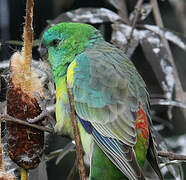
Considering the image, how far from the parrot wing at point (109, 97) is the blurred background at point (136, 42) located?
184 mm

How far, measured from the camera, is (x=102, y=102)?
6.07ft

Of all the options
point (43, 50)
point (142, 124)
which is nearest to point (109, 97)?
point (142, 124)

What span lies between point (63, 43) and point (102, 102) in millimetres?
388

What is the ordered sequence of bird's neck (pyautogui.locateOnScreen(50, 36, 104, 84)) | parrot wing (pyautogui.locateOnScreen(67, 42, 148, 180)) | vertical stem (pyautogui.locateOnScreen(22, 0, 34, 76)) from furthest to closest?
bird's neck (pyautogui.locateOnScreen(50, 36, 104, 84)) → parrot wing (pyautogui.locateOnScreen(67, 42, 148, 180)) → vertical stem (pyautogui.locateOnScreen(22, 0, 34, 76))

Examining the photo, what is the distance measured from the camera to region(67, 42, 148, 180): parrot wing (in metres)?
1.71

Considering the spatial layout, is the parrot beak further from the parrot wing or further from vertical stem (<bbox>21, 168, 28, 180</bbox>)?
vertical stem (<bbox>21, 168, 28, 180</bbox>)

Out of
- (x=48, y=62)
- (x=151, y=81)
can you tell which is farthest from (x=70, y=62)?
(x=151, y=81)

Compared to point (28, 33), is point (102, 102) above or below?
below

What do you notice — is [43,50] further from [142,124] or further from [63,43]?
[142,124]

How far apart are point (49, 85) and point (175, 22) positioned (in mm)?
1886

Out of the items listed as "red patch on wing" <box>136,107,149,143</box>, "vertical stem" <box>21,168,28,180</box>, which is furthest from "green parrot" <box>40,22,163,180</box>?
"vertical stem" <box>21,168,28,180</box>

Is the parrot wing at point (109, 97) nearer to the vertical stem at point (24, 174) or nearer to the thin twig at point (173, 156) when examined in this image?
the thin twig at point (173, 156)

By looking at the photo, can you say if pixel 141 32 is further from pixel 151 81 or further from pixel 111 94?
pixel 151 81

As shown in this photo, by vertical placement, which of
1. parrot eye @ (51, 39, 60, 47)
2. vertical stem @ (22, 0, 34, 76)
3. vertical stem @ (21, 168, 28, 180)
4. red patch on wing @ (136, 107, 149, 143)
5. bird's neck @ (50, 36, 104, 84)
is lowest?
vertical stem @ (21, 168, 28, 180)
